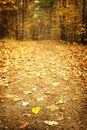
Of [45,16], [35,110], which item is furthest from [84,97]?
[45,16]

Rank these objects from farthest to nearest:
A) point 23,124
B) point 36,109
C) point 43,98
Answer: point 43,98
point 36,109
point 23,124

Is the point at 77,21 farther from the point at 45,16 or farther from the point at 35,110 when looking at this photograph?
the point at 45,16

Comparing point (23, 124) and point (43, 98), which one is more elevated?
point (23, 124)

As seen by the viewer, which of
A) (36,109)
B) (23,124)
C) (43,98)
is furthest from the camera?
(43,98)

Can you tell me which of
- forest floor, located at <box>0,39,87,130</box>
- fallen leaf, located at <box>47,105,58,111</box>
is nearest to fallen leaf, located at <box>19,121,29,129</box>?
forest floor, located at <box>0,39,87,130</box>

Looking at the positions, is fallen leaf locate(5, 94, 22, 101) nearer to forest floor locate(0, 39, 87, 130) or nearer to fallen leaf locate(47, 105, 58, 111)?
forest floor locate(0, 39, 87, 130)

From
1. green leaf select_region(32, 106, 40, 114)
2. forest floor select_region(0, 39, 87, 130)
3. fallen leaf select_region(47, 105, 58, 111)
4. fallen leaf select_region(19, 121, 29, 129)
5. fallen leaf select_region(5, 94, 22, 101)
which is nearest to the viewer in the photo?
fallen leaf select_region(19, 121, 29, 129)

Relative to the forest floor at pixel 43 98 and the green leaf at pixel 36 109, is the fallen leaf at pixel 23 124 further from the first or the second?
the green leaf at pixel 36 109

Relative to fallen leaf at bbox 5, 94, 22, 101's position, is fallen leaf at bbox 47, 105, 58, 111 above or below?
above

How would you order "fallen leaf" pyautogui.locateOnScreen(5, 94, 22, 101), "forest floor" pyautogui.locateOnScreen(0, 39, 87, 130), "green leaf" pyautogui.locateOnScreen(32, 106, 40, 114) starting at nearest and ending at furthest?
"forest floor" pyautogui.locateOnScreen(0, 39, 87, 130) → "green leaf" pyautogui.locateOnScreen(32, 106, 40, 114) → "fallen leaf" pyautogui.locateOnScreen(5, 94, 22, 101)

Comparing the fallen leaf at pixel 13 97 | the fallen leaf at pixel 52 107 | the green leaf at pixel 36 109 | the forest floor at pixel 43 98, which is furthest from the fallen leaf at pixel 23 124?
the fallen leaf at pixel 13 97

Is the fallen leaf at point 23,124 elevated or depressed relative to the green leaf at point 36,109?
elevated

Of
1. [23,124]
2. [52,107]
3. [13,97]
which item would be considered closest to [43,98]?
[52,107]

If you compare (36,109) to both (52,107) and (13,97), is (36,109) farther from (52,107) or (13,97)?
(13,97)
